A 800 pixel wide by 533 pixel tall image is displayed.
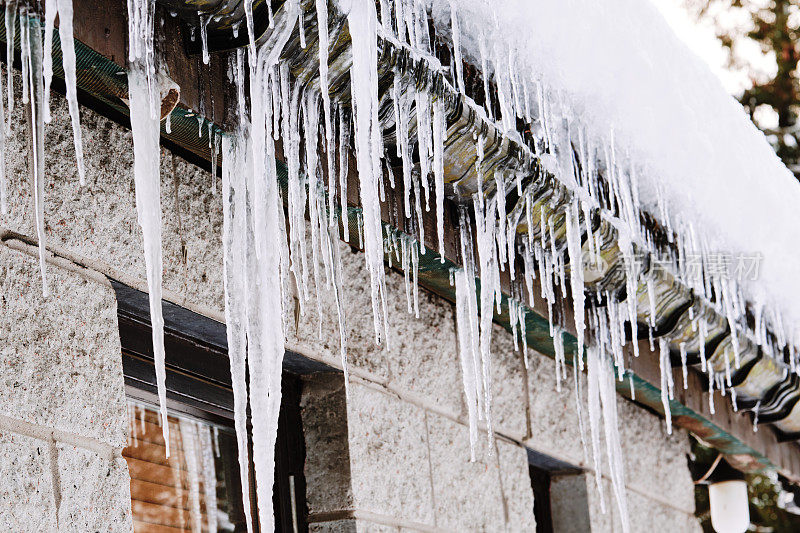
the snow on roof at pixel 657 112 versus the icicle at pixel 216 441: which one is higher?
the snow on roof at pixel 657 112

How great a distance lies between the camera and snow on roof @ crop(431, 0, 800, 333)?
2.10 m

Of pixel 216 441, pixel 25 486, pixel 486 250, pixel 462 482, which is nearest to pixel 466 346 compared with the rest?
pixel 462 482

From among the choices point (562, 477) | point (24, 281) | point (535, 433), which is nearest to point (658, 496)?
point (562, 477)

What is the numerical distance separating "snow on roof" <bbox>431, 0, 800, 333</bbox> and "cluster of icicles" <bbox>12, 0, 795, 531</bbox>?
0.04m

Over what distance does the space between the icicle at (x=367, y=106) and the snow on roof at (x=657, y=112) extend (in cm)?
29

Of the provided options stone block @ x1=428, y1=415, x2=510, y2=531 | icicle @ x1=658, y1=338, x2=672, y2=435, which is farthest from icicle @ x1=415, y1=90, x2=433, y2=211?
icicle @ x1=658, y1=338, x2=672, y2=435

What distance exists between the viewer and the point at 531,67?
221 cm

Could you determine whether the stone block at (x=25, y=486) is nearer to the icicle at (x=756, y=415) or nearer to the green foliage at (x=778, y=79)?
the icicle at (x=756, y=415)

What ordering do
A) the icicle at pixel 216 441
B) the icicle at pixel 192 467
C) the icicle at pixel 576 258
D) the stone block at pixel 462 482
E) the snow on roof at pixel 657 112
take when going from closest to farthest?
the snow on roof at pixel 657 112
the icicle at pixel 192 467
the icicle at pixel 216 441
the icicle at pixel 576 258
the stone block at pixel 462 482

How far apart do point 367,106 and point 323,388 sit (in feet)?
3.15

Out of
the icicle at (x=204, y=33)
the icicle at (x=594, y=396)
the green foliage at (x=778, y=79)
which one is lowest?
the icicle at (x=594, y=396)

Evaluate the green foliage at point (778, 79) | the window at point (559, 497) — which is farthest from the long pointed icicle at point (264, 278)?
the green foliage at point (778, 79)

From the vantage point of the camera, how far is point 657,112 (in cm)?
254

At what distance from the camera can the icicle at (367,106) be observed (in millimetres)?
1703
